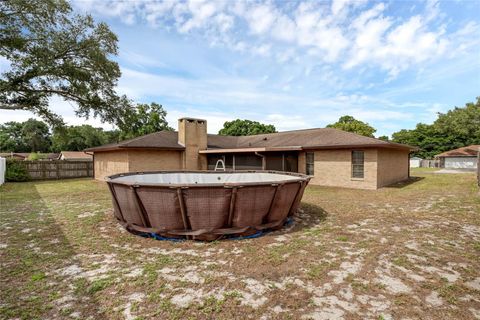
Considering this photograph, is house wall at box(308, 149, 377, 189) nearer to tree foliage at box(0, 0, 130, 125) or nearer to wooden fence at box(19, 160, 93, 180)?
tree foliage at box(0, 0, 130, 125)

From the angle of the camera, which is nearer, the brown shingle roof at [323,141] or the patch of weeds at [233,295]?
the patch of weeds at [233,295]

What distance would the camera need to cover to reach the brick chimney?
1828cm

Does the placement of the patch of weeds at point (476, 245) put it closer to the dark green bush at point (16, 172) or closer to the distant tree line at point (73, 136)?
the dark green bush at point (16, 172)

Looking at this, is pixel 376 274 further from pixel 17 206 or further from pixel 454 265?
pixel 17 206

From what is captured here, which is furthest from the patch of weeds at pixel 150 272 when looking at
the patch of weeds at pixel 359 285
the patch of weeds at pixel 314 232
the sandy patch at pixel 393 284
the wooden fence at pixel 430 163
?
the wooden fence at pixel 430 163

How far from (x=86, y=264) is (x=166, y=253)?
124 centimetres

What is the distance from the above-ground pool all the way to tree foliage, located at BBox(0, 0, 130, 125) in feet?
46.0

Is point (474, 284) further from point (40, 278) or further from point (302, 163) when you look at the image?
point (302, 163)

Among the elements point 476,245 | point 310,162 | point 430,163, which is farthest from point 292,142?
point 430,163

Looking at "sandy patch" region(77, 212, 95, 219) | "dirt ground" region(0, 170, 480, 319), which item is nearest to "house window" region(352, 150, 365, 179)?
"dirt ground" region(0, 170, 480, 319)

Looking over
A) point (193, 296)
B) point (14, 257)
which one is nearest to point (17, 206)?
point (14, 257)

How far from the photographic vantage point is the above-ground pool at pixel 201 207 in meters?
4.73

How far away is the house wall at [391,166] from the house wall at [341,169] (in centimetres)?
40

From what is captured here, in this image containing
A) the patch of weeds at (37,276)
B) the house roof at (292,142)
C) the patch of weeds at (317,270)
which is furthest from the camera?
the house roof at (292,142)
